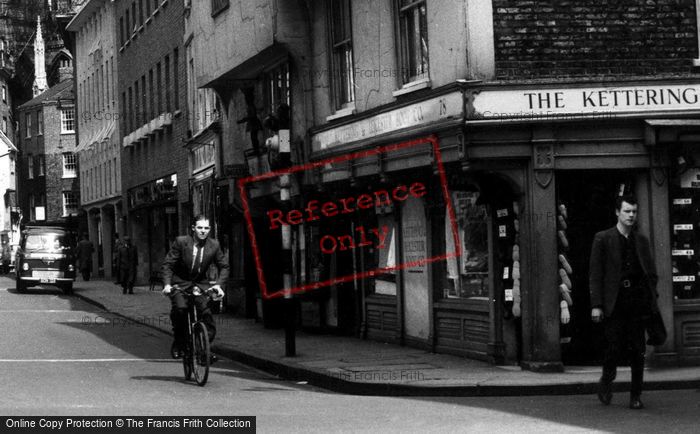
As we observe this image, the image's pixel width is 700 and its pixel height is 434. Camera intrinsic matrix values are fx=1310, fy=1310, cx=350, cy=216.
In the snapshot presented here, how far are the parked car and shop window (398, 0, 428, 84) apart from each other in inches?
1047

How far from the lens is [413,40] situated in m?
18.0

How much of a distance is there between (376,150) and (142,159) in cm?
3283

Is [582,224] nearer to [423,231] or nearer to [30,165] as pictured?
[423,231]

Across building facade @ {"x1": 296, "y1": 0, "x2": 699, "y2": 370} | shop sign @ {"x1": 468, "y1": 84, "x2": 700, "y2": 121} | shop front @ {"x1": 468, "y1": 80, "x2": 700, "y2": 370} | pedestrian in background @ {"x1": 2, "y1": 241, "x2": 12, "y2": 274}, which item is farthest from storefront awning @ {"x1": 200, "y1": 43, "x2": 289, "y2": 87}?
pedestrian in background @ {"x1": 2, "y1": 241, "x2": 12, "y2": 274}

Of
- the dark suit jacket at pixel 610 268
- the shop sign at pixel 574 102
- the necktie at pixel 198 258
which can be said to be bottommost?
the dark suit jacket at pixel 610 268

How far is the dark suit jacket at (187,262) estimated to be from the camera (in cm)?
1510

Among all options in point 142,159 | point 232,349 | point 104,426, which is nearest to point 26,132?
point 142,159

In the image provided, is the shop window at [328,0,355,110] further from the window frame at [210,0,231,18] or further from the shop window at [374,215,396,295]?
the window frame at [210,0,231,18]

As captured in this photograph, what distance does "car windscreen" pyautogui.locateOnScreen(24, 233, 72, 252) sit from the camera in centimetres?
4328

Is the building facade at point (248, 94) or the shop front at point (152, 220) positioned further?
the shop front at point (152, 220)

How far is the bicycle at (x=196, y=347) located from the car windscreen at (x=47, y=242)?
2896 centimetres

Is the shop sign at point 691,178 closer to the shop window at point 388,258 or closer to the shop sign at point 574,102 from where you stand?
the shop sign at point 574,102

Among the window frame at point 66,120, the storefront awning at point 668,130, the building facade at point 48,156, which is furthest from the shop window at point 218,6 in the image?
the window frame at point 66,120

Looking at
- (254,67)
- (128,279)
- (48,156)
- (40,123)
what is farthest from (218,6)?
(40,123)
